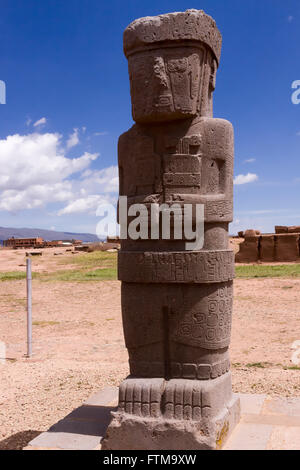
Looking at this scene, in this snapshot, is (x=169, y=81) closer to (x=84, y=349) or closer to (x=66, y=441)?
(x=66, y=441)

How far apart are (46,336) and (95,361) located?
2.17 m

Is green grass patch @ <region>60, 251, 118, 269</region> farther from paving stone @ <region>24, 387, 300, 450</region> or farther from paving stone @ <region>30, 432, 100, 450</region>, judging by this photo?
paving stone @ <region>30, 432, 100, 450</region>

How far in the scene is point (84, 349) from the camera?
9.02m

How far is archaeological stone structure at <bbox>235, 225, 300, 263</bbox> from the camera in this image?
21.7 m

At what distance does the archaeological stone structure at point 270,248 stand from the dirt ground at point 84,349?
618 cm

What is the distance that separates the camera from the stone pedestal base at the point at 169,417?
4.16 meters

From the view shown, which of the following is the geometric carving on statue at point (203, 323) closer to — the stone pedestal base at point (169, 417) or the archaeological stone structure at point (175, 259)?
the archaeological stone structure at point (175, 259)

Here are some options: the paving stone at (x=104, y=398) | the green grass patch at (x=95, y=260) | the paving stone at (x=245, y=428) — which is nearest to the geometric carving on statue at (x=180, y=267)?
the paving stone at (x=245, y=428)

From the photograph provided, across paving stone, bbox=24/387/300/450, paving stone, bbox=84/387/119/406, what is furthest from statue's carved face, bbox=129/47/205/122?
paving stone, bbox=84/387/119/406

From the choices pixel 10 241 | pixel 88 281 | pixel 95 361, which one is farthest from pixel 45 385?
pixel 10 241

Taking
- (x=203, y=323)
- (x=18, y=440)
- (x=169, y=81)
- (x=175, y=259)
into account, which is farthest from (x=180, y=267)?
(x=18, y=440)

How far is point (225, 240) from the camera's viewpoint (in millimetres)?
4641

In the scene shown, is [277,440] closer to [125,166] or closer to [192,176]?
[192,176]

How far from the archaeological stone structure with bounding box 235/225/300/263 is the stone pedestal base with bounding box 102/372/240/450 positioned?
18084mm
